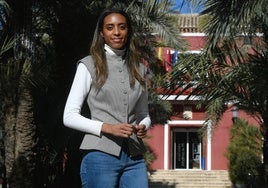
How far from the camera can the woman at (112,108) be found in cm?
245

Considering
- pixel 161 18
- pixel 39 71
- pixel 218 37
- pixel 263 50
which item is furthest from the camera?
pixel 161 18

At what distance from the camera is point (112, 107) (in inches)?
99.5

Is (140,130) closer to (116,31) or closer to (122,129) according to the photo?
(122,129)

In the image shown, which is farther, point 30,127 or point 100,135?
point 30,127

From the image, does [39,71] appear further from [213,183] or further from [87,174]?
[213,183]

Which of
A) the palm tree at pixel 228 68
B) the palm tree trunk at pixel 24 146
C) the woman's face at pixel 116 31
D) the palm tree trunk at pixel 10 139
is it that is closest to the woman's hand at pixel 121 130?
the woman's face at pixel 116 31

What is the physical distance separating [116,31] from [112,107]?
340 millimetres

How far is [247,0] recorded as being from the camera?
685cm

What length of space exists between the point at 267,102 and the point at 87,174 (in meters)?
5.79

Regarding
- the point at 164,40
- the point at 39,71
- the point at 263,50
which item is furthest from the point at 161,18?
the point at 39,71

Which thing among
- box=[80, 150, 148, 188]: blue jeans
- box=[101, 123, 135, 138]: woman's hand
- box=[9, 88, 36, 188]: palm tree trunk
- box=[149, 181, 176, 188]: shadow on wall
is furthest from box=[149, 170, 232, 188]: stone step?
box=[101, 123, 135, 138]: woman's hand

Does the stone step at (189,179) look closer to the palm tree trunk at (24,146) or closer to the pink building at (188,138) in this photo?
the pink building at (188,138)

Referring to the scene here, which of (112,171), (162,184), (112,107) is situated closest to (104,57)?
(112,107)

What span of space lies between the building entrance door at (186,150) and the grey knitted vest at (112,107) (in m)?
25.3
